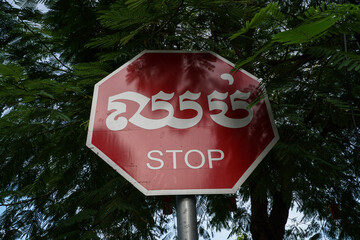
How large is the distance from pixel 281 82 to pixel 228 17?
491mm

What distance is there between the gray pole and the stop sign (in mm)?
34

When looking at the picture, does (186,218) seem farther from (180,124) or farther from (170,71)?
(170,71)

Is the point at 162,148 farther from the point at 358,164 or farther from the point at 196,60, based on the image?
the point at 358,164

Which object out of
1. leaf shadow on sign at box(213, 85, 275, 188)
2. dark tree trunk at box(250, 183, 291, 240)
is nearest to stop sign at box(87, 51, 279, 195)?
leaf shadow on sign at box(213, 85, 275, 188)

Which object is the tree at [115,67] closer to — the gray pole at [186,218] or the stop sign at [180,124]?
the stop sign at [180,124]

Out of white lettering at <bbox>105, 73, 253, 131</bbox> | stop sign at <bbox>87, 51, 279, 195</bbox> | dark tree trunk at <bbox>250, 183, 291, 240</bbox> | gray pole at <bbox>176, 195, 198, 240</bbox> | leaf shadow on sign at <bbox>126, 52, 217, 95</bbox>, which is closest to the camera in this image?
gray pole at <bbox>176, 195, 198, 240</bbox>

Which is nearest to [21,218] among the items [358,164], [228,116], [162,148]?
[162,148]

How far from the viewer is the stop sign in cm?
101

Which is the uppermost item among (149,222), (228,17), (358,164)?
(228,17)

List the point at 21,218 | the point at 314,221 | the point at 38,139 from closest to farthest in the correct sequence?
the point at 38,139 < the point at 21,218 < the point at 314,221

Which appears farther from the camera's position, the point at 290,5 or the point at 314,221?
the point at 314,221

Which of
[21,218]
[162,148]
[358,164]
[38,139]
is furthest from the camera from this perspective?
[358,164]

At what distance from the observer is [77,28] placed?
1747 millimetres

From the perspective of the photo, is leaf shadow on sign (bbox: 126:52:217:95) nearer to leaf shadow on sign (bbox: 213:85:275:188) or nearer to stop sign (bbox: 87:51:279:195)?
stop sign (bbox: 87:51:279:195)
